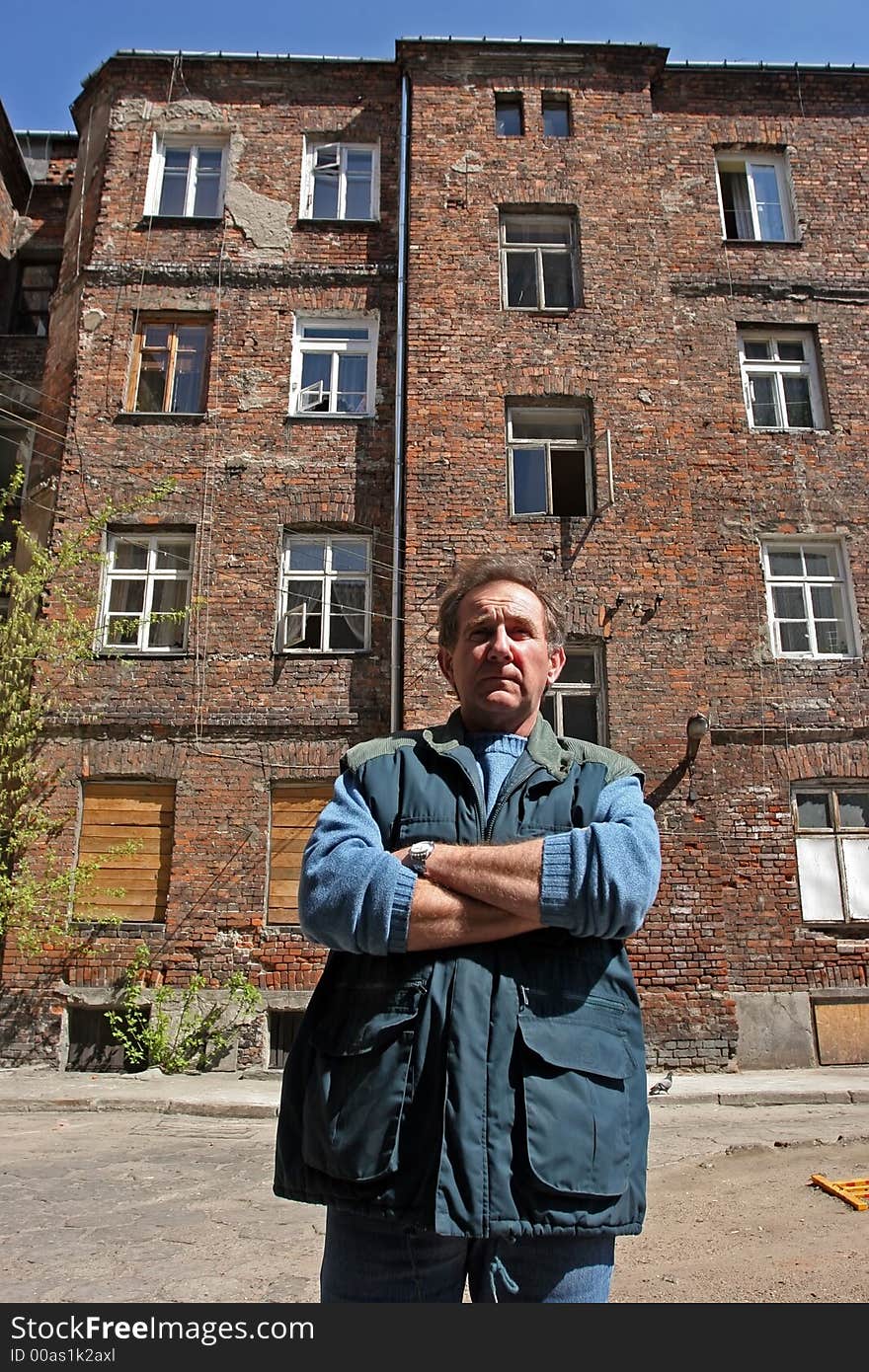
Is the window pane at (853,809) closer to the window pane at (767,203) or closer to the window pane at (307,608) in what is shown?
the window pane at (307,608)

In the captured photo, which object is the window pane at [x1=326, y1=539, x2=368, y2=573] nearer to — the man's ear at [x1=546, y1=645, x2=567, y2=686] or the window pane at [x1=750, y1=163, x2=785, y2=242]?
the window pane at [x1=750, y1=163, x2=785, y2=242]

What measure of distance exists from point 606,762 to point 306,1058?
0.99 m

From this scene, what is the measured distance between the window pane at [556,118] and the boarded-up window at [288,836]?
1086 cm

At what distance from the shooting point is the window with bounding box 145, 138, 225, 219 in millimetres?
14143

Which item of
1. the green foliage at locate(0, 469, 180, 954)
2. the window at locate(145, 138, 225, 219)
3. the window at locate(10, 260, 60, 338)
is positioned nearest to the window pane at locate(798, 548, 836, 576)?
the green foliage at locate(0, 469, 180, 954)

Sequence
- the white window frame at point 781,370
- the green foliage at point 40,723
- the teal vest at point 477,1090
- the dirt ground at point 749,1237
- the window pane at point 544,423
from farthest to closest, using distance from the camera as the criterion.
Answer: the white window frame at point 781,370, the window pane at point 544,423, the green foliage at point 40,723, the dirt ground at point 749,1237, the teal vest at point 477,1090

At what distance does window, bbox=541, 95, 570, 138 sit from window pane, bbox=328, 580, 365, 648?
8.14 meters

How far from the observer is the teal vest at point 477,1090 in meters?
1.71

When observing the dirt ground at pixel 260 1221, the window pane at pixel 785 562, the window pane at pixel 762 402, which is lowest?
the dirt ground at pixel 260 1221

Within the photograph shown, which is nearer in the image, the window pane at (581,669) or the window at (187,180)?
the window pane at (581,669)

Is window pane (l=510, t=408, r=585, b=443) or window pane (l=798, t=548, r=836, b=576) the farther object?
window pane (l=510, t=408, r=585, b=443)

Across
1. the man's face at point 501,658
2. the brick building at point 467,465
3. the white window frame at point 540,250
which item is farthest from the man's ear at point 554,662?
the white window frame at point 540,250

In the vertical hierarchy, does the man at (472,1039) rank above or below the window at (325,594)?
below

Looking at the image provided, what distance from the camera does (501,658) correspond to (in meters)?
2.29
